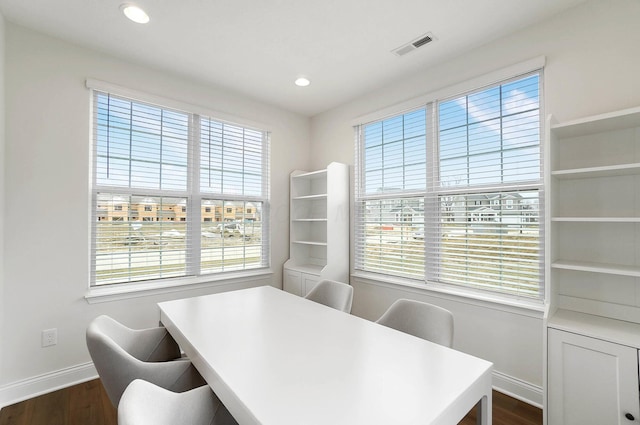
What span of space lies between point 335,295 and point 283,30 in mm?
2092

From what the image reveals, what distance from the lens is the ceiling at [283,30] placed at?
2.01m

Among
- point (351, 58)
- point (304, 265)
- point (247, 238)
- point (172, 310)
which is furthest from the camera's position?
point (304, 265)

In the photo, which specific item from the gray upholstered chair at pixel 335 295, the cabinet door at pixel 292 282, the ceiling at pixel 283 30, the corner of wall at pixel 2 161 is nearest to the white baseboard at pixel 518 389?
the gray upholstered chair at pixel 335 295

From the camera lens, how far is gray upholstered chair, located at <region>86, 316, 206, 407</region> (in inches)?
52.5

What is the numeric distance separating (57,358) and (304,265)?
2.46m

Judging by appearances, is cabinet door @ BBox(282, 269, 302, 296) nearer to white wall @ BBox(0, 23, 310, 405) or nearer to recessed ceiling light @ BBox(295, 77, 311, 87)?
white wall @ BBox(0, 23, 310, 405)

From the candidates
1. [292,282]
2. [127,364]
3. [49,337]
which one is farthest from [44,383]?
[292,282]

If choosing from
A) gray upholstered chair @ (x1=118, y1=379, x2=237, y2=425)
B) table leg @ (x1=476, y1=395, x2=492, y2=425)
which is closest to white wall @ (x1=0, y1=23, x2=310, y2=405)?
gray upholstered chair @ (x1=118, y1=379, x2=237, y2=425)

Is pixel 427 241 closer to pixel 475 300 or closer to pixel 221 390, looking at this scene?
pixel 475 300

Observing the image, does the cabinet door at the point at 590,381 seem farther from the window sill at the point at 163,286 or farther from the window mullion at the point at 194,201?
the window mullion at the point at 194,201

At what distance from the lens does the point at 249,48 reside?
2.49 meters

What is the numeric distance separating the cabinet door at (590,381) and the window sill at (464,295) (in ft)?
1.53

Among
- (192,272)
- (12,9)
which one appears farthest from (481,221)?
(12,9)

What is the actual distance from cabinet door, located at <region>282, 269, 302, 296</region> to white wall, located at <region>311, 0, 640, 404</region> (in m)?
1.24
